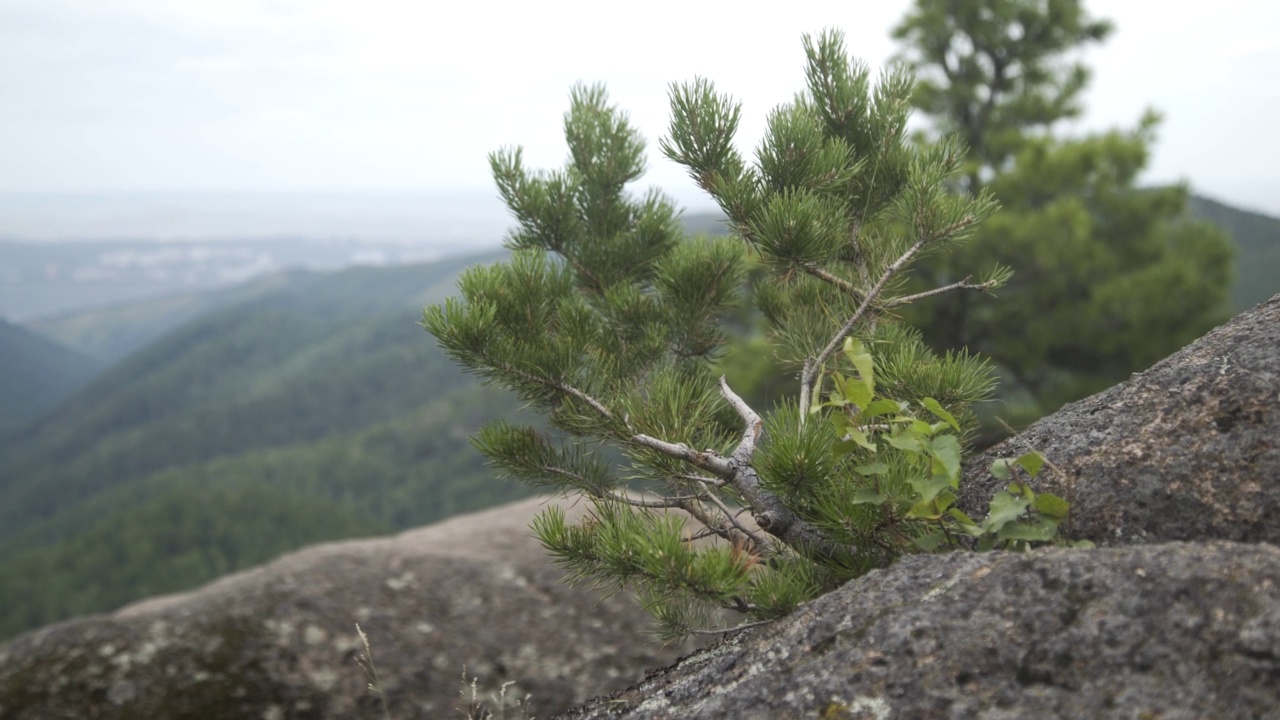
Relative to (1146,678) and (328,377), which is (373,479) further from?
(1146,678)

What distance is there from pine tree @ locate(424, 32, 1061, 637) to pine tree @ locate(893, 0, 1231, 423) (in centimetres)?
829

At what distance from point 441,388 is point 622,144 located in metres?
144

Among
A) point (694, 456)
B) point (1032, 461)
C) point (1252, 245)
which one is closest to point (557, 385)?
point (694, 456)

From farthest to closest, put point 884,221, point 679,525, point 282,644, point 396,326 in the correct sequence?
point 396,326 < point 282,644 < point 884,221 < point 679,525

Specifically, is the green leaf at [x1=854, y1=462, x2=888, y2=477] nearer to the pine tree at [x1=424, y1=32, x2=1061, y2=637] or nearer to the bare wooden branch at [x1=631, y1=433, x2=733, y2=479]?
the pine tree at [x1=424, y1=32, x2=1061, y2=637]

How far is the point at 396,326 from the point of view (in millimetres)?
180750

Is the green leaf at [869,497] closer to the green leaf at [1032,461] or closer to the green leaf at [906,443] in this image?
the green leaf at [906,443]

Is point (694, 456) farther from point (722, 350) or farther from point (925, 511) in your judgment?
point (722, 350)

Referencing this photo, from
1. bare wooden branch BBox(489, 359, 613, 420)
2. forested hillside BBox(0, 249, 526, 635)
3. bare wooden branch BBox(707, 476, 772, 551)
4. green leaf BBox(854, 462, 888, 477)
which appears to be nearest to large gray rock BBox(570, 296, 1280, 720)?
green leaf BBox(854, 462, 888, 477)

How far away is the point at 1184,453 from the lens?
196cm

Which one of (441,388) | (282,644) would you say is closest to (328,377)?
(441,388)

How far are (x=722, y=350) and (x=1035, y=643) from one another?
189 centimetres

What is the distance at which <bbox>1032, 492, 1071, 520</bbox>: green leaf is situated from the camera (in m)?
1.88

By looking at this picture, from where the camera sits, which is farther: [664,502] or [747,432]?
[664,502]
